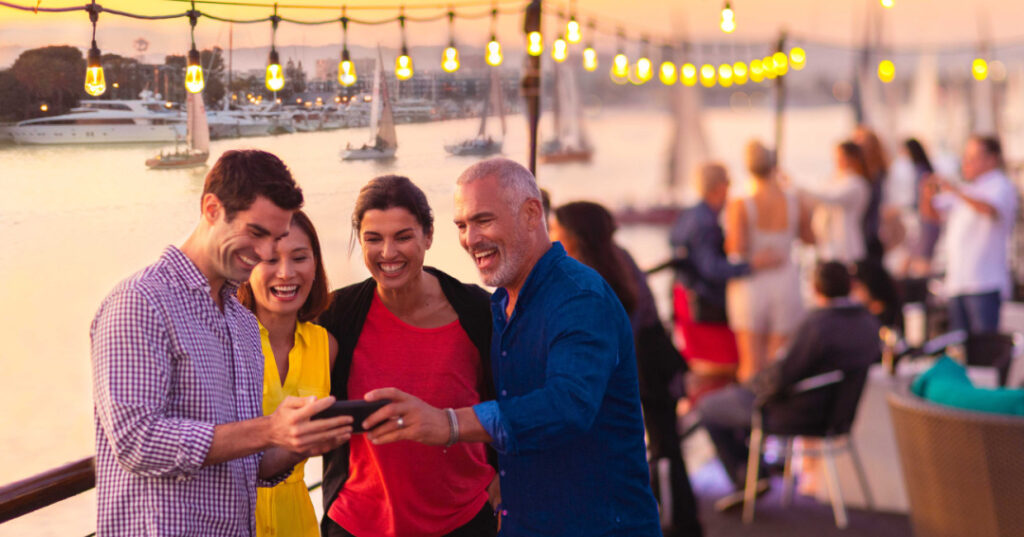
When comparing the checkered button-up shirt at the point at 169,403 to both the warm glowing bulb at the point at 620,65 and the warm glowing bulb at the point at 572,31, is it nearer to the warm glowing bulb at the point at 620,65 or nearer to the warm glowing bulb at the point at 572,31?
the warm glowing bulb at the point at 572,31

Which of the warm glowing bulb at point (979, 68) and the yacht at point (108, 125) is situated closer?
the yacht at point (108, 125)

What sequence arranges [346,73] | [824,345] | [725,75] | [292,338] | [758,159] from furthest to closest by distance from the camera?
[725,75] < [758,159] < [824,345] < [346,73] < [292,338]

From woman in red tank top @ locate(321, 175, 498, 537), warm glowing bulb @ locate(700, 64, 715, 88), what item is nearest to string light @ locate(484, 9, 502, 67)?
woman in red tank top @ locate(321, 175, 498, 537)

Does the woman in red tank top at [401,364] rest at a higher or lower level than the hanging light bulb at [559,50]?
lower

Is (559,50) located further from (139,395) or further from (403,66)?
(139,395)

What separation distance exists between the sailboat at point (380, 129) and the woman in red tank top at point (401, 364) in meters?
0.42

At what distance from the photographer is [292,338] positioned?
2139 mm

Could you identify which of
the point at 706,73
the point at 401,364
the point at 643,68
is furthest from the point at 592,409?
the point at 706,73

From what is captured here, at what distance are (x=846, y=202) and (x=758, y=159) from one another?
42.8 inches

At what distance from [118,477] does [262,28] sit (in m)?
1.22

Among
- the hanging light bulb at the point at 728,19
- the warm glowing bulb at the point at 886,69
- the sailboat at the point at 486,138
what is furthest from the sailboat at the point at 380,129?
the warm glowing bulb at the point at 886,69

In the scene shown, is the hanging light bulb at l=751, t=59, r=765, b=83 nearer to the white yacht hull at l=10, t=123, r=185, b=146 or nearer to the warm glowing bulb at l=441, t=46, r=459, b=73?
the warm glowing bulb at l=441, t=46, r=459, b=73

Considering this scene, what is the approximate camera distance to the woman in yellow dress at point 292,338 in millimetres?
2061

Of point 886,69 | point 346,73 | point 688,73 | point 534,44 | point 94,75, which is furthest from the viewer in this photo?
point 886,69
